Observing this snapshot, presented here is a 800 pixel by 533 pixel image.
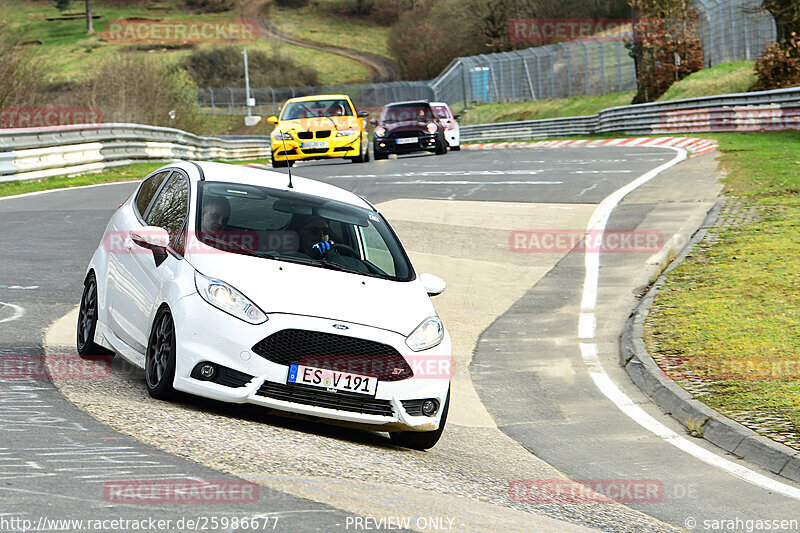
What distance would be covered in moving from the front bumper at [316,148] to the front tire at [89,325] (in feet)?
65.3

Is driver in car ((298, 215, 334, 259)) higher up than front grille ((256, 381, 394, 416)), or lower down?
higher up

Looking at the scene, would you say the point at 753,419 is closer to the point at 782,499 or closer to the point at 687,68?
the point at 782,499

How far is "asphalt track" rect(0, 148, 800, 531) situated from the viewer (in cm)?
544

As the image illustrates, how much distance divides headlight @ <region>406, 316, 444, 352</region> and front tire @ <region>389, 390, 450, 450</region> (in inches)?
14.9

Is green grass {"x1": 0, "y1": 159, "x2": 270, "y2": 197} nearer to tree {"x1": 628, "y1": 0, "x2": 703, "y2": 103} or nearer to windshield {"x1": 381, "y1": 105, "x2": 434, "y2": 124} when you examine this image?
windshield {"x1": 381, "y1": 105, "x2": 434, "y2": 124}

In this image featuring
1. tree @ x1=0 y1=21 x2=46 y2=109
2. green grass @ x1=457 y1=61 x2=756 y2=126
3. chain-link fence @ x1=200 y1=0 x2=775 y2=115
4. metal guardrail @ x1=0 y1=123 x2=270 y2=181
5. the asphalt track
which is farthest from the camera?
chain-link fence @ x1=200 y1=0 x2=775 y2=115

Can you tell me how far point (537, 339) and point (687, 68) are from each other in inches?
1535

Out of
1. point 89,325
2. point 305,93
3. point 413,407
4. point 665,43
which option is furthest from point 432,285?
point 305,93

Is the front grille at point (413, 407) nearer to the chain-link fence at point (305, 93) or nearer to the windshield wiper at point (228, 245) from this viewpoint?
the windshield wiper at point (228, 245)

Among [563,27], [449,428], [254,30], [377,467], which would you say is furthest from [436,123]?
[254,30]

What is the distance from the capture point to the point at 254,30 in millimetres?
130000

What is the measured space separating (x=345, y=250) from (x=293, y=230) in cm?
40


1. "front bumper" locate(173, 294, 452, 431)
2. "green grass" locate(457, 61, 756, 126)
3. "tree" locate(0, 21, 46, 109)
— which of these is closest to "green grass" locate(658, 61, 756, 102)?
"green grass" locate(457, 61, 756, 126)

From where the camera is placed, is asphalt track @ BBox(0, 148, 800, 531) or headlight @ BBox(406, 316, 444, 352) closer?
asphalt track @ BBox(0, 148, 800, 531)
